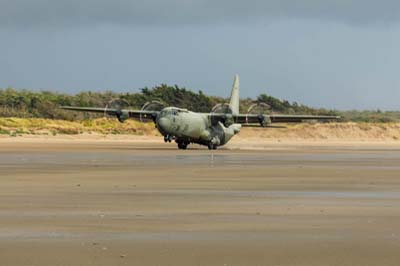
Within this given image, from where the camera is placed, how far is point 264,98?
5689 inches

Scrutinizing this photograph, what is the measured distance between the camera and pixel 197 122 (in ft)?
213

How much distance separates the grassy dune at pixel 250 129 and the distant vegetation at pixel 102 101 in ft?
27.9

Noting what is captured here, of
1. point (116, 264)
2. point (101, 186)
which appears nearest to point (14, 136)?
point (101, 186)

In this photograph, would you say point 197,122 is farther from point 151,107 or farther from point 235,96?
point 235,96

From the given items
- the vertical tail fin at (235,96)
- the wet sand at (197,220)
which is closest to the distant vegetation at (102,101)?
the vertical tail fin at (235,96)

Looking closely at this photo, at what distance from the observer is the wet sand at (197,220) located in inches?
455

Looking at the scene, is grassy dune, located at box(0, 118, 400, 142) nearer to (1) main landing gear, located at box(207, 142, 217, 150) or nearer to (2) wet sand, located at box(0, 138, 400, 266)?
(1) main landing gear, located at box(207, 142, 217, 150)

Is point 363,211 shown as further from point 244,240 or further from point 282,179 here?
point 282,179

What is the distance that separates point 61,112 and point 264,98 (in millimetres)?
41216

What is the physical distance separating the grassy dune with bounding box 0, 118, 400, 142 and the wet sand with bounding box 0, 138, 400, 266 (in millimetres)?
65911

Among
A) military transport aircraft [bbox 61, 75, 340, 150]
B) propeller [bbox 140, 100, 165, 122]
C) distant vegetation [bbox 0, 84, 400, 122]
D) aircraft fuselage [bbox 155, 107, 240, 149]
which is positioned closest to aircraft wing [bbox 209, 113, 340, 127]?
military transport aircraft [bbox 61, 75, 340, 150]

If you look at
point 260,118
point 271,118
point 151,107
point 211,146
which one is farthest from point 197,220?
point 151,107

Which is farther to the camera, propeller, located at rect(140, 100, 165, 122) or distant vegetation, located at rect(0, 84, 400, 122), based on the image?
distant vegetation, located at rect(0, 84, 400, 122)

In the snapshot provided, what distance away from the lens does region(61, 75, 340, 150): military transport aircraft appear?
6288cm
